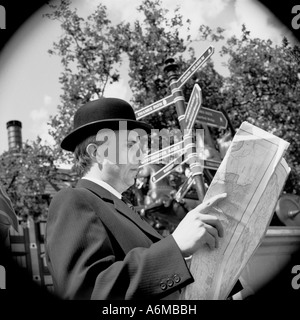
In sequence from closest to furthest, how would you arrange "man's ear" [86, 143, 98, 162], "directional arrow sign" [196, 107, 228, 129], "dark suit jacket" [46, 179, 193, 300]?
"dark suit jacket" [46, 179, 193, 300]
"man's ear" [86, 143, 98, 162]
"directional arrow sign" [196, 107, 228, 129]

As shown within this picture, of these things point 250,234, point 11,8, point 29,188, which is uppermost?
point 11,8

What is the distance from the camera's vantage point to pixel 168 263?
1.06 m

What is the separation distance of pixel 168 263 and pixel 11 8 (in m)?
2.70

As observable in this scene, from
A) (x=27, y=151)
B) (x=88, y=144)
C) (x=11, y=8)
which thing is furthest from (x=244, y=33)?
(x=88, y=144)

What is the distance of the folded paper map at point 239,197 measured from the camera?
1097 mm

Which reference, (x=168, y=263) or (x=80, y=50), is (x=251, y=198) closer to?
(x=168, y=263)

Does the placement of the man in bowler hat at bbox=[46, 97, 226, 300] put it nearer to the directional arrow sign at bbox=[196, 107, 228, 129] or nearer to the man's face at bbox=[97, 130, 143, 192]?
the man's face at bbox=[97, 130, 143, 192]

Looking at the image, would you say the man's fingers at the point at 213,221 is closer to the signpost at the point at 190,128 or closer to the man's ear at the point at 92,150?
the man's ear at the point at 92,150

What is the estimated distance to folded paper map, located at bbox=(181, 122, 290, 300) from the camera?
1.10 m

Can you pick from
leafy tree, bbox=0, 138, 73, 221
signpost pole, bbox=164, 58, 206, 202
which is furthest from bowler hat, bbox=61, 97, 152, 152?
leafy tree, bbox=0, 138, 73, 221

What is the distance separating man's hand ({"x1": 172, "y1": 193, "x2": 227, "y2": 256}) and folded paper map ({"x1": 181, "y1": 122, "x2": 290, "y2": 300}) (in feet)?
0.08

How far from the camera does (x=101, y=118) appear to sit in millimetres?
1362

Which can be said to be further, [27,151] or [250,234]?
[27,151]

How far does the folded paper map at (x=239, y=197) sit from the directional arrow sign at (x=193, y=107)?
2.88 m
